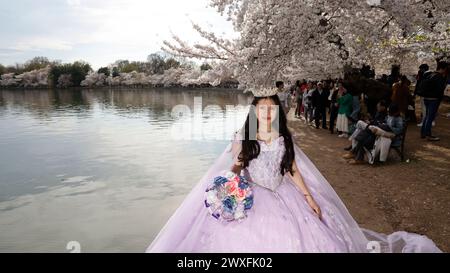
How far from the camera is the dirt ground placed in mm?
5340

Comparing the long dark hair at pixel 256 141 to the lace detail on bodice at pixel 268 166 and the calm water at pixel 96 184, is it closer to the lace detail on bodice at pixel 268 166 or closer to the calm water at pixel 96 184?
the lace detail on bodice at pixel 268 166

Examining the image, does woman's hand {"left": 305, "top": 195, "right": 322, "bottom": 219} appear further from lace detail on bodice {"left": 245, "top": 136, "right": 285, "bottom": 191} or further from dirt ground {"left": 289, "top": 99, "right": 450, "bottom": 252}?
dirt ground {"left": 289, "top": 99, "right": 450, "bottom": 252}

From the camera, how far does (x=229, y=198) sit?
3.25m

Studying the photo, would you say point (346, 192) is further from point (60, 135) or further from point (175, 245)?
point (60, 135)

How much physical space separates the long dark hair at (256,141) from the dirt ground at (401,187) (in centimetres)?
241

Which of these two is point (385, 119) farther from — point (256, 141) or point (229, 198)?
point (229, 198)

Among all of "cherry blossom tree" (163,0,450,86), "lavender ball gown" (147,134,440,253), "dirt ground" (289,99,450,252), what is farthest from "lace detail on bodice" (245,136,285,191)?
"cherry blossom tree" (163,0,450,86)

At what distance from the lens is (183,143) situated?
1477cm

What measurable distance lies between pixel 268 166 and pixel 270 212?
537 millimetres

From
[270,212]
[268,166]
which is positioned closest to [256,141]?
[268,166]

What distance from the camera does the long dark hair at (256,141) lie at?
3732 mm

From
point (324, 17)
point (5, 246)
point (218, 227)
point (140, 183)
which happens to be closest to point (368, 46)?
point (324, 17)
